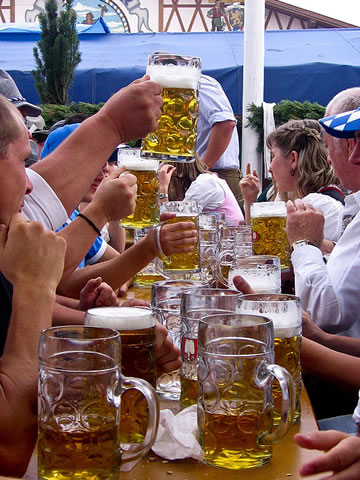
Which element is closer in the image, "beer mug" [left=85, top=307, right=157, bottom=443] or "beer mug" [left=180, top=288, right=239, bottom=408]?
"beer mug" [left=85, top=307, right=157, bottom=443]

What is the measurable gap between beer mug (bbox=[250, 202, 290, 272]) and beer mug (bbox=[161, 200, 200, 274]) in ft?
1.08

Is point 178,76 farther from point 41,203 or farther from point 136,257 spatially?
point 136,257

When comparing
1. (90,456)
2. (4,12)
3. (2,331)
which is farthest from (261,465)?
(4,12)

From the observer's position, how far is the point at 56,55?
9352 mm

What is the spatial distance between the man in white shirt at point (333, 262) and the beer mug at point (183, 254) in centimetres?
36

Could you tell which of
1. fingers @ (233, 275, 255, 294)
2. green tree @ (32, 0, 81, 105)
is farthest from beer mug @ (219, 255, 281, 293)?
green tree @ (32, 0, 81, 105)

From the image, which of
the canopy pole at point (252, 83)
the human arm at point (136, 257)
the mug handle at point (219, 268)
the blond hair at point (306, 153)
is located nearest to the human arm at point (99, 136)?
the human arm at point (136, 257)

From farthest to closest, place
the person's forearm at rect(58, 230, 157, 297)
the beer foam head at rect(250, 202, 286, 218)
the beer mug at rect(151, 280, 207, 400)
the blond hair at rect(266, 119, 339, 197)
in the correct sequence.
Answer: the blond hair at rect(266, 119, 339, 197) → the beer foam head at rect(250, 202, 286, 218) → the person's forearm at rect(58, 230, 157, 297) → the beer mug at rect(151, 280, 207, 400)

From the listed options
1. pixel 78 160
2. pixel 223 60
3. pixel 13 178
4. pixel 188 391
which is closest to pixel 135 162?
pixel 78 160

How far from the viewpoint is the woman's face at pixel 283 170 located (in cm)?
386

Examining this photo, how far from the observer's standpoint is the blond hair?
372cm

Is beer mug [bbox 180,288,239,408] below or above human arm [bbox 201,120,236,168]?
above

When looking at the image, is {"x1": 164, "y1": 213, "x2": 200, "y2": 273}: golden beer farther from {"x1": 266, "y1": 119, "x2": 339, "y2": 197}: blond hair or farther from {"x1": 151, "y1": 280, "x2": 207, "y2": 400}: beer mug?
{"x1": 266, "y1": 119, "x2": 339, "y2": 197}: blond hair

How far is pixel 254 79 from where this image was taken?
8.05 m
